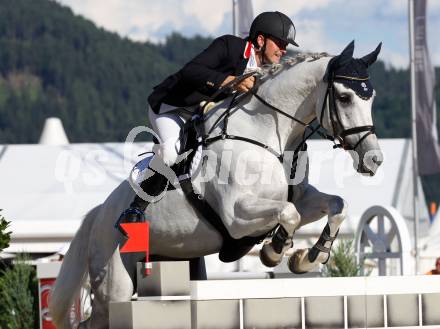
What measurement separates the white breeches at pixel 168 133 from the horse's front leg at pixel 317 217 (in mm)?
698

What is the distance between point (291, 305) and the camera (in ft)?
14.3

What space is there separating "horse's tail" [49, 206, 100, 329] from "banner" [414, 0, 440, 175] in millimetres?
9334

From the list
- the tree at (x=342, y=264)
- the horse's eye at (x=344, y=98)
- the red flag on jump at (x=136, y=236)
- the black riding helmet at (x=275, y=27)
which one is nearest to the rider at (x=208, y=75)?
the black riding helmet at (x=275, y=27)

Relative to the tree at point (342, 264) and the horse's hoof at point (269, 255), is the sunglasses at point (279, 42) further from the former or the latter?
the tree at point (342, 264)

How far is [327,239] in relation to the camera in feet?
16.1

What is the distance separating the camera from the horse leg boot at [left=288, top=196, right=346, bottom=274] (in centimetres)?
485

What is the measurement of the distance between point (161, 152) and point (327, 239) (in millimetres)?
1000

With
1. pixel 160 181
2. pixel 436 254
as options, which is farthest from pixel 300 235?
pixel 160 181

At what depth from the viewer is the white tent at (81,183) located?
12.7 meters

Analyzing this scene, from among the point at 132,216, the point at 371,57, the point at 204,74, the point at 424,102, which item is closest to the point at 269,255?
the point at 132,216

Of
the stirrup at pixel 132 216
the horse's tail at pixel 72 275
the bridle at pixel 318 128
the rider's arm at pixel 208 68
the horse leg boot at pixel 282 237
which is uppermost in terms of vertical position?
the rider's arm at pixel 208 68

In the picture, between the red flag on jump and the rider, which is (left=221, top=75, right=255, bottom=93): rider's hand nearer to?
the rider

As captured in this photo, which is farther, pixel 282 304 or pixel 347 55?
pixel 347 55

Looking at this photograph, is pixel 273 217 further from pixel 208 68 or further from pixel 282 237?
pixel 208 68
